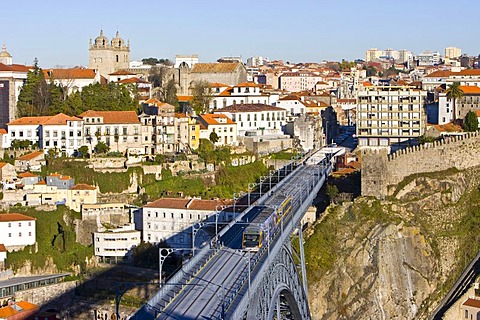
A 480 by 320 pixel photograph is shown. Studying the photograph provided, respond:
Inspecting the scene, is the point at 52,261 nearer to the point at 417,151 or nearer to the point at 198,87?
the point at 417,151

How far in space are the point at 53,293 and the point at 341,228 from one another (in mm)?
13121

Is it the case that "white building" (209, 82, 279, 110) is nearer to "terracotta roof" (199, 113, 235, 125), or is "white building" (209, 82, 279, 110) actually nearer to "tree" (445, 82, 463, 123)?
"terracotta roof" (199, 113, 235, 125)

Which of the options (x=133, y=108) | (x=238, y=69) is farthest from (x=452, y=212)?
(x=238, y=69)

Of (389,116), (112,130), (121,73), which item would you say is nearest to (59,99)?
(112,130)

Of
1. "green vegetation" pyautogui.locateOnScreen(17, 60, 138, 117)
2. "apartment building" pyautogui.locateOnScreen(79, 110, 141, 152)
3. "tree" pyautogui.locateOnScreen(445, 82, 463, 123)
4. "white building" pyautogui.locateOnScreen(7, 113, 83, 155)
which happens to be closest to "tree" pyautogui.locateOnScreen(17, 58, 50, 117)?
"green vegetation" pyautogui.locateOnScreen(17, 60, 138, 117)

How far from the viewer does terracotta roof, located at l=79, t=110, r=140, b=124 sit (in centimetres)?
5031

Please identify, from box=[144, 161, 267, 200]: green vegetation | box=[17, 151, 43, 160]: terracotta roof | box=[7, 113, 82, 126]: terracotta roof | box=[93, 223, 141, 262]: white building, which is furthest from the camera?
box=[7, 113, 82, 126]: terracotta roof

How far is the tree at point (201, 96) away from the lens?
61328 millimetres

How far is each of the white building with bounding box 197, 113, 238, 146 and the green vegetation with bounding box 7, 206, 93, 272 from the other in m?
13.0

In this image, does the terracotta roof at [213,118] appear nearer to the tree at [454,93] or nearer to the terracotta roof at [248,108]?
the terracotta roof at [248,108]

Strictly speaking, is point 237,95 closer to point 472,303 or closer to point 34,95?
point 34,95

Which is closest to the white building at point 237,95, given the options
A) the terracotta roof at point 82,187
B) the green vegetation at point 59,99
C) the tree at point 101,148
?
the green vegetation at point 59,99

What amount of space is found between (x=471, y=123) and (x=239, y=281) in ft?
106

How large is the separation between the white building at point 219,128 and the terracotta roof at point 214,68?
41.8 ft
